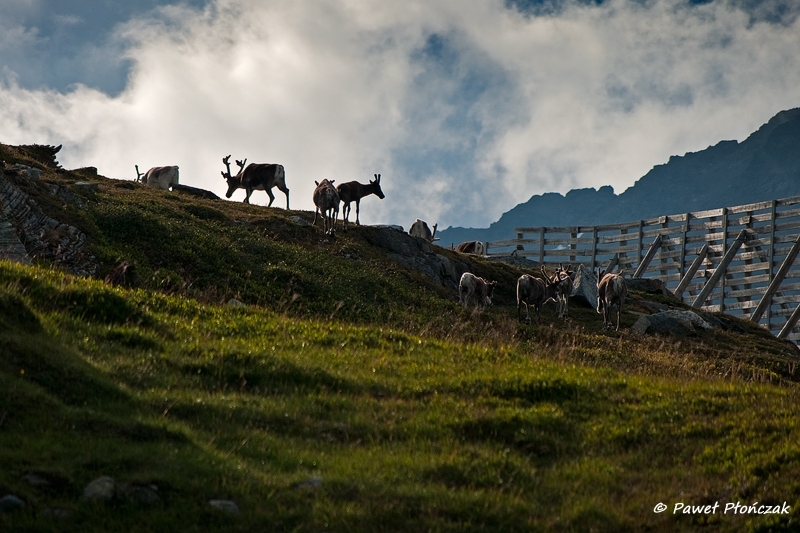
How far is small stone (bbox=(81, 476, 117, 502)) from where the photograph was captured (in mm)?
7311

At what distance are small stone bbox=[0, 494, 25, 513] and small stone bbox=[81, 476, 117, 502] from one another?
50 centimetres

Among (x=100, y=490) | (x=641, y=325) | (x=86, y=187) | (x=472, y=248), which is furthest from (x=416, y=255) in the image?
(x=100, y=490)

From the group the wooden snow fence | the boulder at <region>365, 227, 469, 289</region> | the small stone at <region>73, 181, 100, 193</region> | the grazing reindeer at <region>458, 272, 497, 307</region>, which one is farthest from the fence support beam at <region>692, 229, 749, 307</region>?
the small stone at <region>73, 181, 100, 193</region>

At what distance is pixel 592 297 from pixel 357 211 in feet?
33.9

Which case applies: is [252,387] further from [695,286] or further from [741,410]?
[695,286]

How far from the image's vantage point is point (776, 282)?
111ft

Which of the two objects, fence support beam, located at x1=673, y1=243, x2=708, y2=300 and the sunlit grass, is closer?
the sunlit grass

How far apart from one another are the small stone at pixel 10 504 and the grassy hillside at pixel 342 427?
3.1 inches

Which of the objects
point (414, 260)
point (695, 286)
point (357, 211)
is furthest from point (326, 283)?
point (695, 286)

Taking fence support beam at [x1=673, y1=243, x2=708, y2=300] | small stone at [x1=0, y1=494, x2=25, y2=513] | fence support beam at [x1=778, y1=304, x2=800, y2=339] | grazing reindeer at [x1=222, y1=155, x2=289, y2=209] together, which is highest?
grazing reindeer at [x1=222, y1=155, x2=289, y2=209]

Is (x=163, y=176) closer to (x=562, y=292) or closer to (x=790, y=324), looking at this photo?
(x=562, y=292)

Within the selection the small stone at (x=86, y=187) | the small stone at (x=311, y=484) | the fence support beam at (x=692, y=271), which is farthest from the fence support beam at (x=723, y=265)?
the small stone at (x=311, y=484)

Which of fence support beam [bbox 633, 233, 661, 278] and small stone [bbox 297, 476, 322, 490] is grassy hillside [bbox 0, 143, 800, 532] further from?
fence support beam [bbox 633, 233, 661, 278]

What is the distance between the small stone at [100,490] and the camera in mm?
7311
